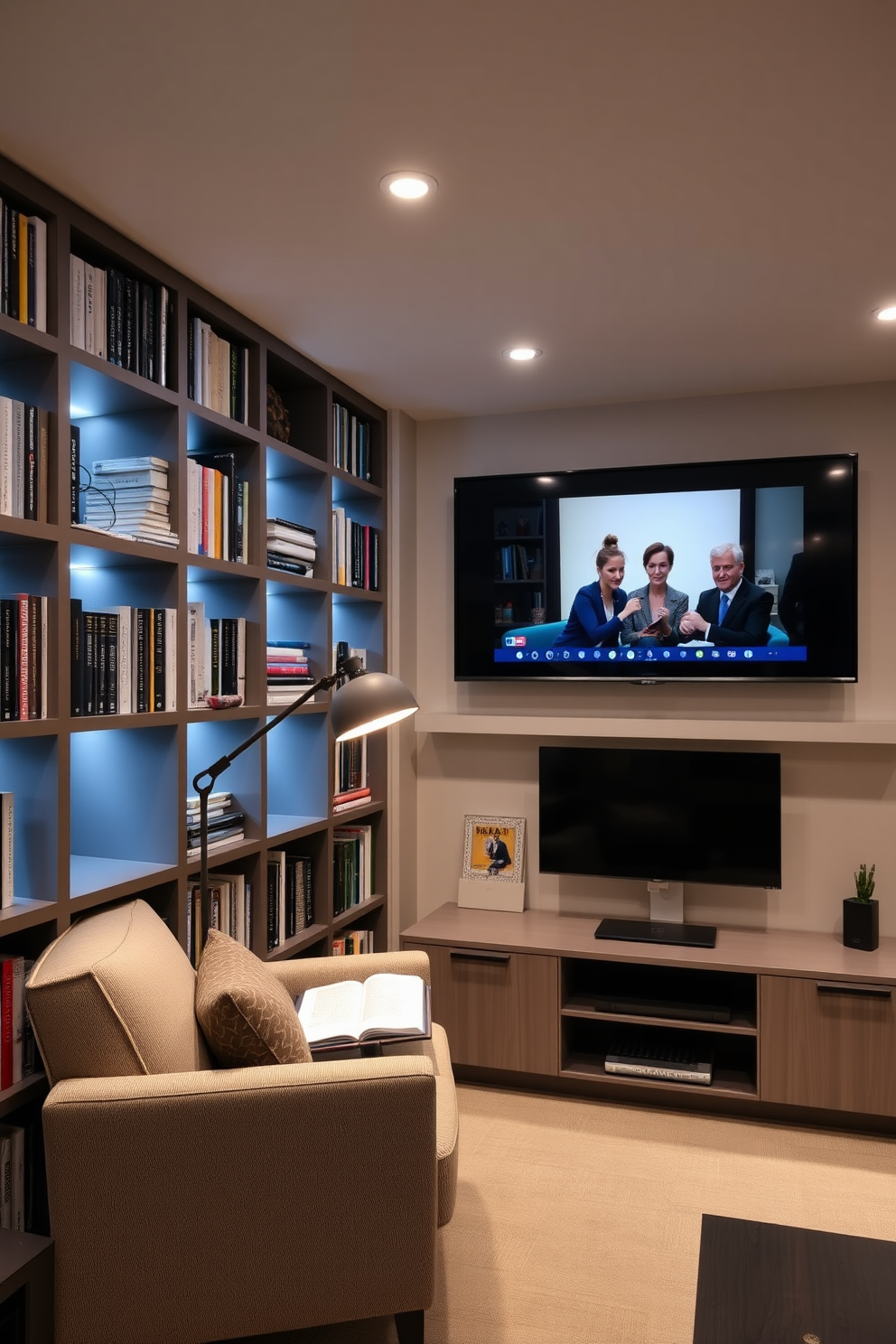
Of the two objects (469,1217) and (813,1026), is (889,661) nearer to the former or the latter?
(813,1026)

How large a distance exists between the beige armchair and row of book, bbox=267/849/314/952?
47.9 inches

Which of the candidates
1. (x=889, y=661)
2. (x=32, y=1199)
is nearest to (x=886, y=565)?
(x=889, y=661)

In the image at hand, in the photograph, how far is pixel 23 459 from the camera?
209cm

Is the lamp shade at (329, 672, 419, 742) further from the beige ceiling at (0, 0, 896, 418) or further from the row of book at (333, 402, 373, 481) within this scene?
the row of book at (333, 402, 373, 481)

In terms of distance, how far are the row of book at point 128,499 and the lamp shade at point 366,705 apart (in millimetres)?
676

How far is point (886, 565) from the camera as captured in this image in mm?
3568

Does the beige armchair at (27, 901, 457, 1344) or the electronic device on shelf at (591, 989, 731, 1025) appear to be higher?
the beige armchair at (27, 901, 457, 1344)

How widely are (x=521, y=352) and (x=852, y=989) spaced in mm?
2345

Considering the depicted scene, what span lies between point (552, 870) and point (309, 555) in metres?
1.55

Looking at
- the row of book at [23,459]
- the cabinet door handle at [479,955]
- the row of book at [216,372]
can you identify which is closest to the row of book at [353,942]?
the cabinet door handle at [479,955]

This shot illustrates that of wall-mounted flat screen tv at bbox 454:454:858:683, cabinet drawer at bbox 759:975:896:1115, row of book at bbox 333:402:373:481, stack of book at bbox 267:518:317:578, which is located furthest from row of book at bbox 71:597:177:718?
cabinet drawer at bbox 759:975:896:1115

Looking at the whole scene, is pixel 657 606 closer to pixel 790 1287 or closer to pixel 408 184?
pixel 408 184

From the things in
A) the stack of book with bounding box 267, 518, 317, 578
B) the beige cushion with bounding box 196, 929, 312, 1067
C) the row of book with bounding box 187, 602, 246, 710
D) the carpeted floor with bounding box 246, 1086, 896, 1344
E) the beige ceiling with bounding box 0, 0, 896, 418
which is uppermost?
the beige ceiling with bounding box 0, 0, 896, 418

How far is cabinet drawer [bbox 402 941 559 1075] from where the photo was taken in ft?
11.3
